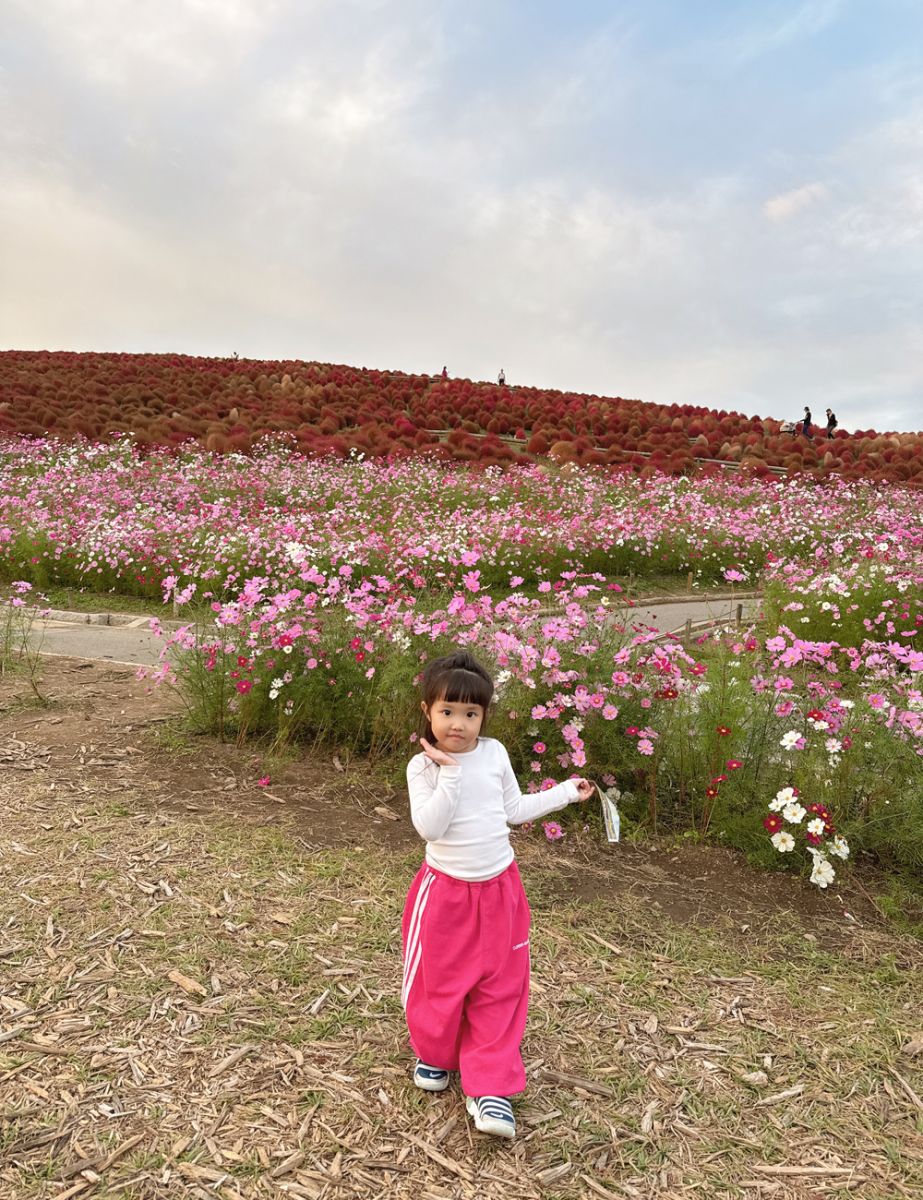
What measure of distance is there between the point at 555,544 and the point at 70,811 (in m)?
6.79

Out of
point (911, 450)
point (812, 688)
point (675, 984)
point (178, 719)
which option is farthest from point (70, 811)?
point (911, 450)

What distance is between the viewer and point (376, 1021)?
2.56m

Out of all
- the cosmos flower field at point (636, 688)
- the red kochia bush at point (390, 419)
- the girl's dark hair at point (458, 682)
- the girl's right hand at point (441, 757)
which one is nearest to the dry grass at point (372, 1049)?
the cosmos flower field at point (636, 688)

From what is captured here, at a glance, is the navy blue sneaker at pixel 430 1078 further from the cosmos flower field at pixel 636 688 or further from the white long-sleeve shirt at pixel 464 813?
the cosmos flower field at pixel 636 688

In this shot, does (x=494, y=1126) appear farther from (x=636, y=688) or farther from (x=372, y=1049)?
(x=636, y=688)

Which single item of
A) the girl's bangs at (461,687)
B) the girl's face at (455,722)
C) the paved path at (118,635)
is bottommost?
the paved path at (118,635)

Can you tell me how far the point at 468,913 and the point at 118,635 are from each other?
5978 mm

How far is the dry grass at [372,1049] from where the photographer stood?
2061mm

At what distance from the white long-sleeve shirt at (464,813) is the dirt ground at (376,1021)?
662mm

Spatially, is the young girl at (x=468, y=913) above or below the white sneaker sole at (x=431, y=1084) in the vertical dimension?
above

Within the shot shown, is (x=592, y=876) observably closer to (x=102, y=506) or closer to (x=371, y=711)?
(x=371, y=711)

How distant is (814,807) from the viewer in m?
3.29

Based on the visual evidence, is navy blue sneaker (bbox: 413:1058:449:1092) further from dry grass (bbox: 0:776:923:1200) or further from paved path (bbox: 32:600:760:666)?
paved path (bbox: 32:600:760:666)

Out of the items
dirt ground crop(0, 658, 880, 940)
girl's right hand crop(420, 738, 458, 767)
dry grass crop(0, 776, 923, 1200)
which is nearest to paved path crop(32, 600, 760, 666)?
dirt ground crop(0, 658, 880, 940)
